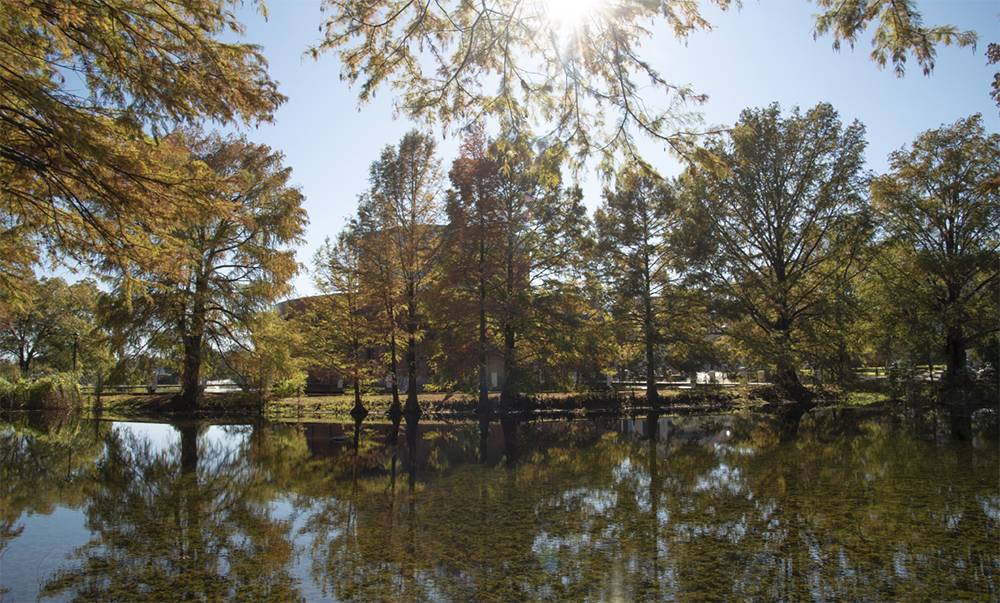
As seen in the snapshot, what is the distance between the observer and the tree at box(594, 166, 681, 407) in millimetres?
26109

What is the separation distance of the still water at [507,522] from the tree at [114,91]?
13.1 ft

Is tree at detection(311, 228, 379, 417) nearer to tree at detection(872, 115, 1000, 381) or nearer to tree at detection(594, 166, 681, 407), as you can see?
tree at detection(594, 166, 681, 407)

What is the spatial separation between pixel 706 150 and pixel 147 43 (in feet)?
20.0

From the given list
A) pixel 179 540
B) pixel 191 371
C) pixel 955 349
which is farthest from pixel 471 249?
pixel 955 349

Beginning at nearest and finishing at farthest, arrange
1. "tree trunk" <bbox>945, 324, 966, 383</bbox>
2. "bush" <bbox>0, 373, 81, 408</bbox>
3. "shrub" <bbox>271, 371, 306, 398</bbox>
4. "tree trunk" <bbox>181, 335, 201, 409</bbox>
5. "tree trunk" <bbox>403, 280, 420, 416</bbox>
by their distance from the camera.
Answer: "tree trunk" <bbox>403, 280, 420, 416</bbox>
"tree trunk" <bbox>181, 335, 201, 409</bbox>
"tree trunk" <bbox>945, 324, 966, 383</bbox>
"shrub" <bbox>271, 371, 306, 398</bbox>
"bush" <bbox>0, 373, 81, 408</bbox>

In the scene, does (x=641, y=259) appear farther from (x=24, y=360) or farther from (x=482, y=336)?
(x=24, y=360)

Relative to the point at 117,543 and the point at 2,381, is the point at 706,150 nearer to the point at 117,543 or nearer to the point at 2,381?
the point at 117,543

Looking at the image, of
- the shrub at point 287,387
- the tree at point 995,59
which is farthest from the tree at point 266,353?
the tree at point 995,59

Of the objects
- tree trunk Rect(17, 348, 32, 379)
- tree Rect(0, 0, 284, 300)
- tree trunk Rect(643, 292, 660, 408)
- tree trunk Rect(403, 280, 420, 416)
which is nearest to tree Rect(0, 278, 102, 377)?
tree trunk Rect(17, 348, 32, 379)

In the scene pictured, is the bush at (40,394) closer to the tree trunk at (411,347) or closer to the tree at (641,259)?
the tree trunk at (411,347)

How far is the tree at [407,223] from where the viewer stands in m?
22.9

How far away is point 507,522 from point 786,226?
2428cm

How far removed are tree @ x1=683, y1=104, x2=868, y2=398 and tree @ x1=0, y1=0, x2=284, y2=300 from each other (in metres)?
22.4

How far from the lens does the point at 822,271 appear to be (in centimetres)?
2706
